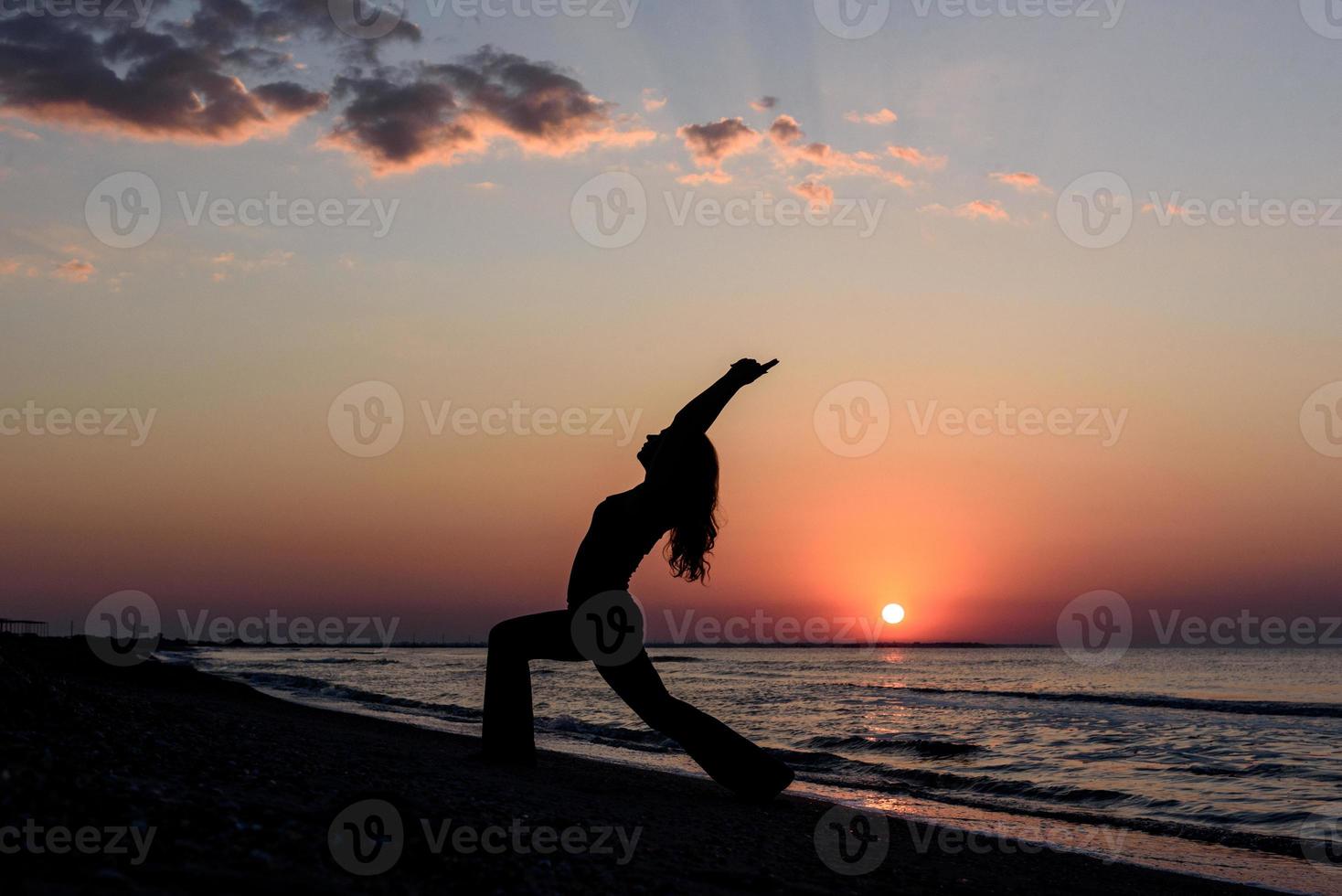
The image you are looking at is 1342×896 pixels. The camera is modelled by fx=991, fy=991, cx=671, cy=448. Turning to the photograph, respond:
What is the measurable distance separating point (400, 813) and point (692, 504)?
9.42 ft

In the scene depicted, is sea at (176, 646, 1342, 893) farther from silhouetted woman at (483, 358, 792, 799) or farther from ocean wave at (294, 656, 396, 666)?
ocean wave at (294, 656, 396, 666)

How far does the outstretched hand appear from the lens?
5.95 m

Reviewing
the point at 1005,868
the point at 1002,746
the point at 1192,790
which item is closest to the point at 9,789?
the point at 1005,868

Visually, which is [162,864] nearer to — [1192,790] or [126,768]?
[126,768]

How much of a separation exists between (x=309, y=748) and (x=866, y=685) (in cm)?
3492

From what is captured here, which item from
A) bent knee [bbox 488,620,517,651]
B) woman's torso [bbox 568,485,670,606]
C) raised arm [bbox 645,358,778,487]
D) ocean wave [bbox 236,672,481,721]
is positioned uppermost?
raised arm [bbox 645,358,778,487]

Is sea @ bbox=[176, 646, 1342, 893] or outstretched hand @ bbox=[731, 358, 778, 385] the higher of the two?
outstretched hand @ bbox=[731, 358, 778, 385]

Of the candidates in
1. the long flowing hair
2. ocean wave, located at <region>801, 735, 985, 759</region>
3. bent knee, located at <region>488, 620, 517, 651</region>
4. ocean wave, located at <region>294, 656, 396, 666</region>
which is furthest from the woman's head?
ocean wave, located at <region>294, 656, 396, 666</region>

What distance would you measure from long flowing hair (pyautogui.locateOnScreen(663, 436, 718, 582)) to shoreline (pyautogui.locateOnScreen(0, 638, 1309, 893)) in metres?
1.60

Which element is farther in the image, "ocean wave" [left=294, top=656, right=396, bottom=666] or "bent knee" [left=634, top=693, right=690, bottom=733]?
"ocean wave" [left=294, top=656, right=396, bottom=666]

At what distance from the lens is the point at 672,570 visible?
666 centimetres

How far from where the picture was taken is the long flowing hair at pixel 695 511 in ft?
21.2

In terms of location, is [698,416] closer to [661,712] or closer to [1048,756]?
[661,712]

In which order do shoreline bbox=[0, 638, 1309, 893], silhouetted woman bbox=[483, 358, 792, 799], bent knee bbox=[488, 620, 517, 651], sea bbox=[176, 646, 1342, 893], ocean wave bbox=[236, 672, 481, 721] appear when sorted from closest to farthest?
shoreline bbox=[0, 638, 1309, 893]
silhouetted woman bbox=[483, 358, 792, 799]
bent knee bbox=[488, 620, 517, 651]
sea bbox=[176, 646, 1342, 893]
ocean wave bbox=[236, 672, 481, 721]
